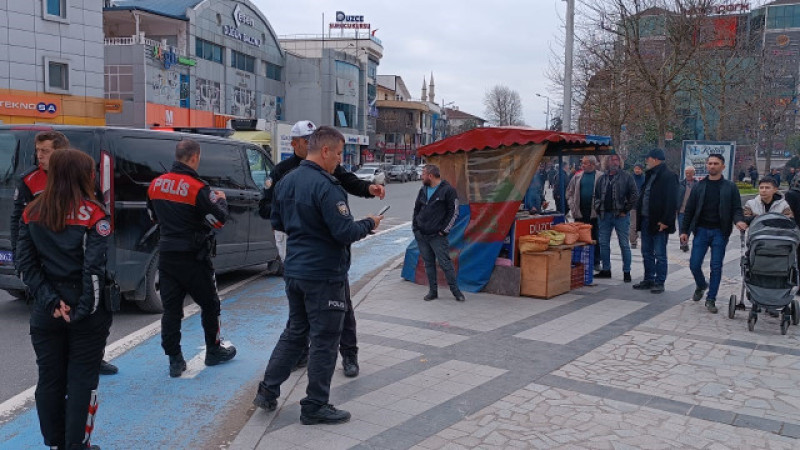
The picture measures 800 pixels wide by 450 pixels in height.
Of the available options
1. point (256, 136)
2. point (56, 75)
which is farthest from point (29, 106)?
point (256, 136)

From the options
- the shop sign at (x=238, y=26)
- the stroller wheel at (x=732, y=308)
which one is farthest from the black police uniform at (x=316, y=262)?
the shop sign at (x=238, y=26)

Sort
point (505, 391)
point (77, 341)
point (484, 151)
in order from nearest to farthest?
point (77, 341), point (505, 391), point (484, 151)

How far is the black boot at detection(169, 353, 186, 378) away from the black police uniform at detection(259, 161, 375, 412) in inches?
53.1

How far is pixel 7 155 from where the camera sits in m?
6.99

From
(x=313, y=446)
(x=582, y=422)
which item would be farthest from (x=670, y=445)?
(x=313, y=446)

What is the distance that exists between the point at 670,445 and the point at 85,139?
6075 millimetres

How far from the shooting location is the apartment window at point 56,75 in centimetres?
2611

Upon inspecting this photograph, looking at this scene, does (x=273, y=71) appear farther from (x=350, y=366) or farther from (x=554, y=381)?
(x=554, y=381)

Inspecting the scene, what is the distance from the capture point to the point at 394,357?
19.8ft

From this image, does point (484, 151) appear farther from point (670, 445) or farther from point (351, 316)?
point (670, 445)

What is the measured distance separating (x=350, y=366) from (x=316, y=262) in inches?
57.9

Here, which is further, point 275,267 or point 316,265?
point 275,267

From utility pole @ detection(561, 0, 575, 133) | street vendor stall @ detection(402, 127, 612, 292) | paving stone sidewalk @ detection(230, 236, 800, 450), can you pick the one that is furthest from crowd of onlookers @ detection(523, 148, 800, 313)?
utility pole @ detection(561, 0, 575, 133)

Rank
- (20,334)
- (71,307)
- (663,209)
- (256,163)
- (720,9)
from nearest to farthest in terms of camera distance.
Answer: (71,307) → (20,334) → (663,209) → (256,163) → (720,9)
